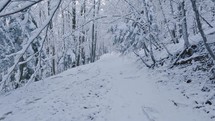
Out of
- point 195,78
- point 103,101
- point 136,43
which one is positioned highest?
point 136,43

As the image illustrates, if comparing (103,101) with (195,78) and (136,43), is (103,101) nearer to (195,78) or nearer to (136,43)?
(195,78)

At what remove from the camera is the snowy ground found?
8.00 meters

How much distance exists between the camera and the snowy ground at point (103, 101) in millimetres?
8000

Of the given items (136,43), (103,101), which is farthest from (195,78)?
(136,43)

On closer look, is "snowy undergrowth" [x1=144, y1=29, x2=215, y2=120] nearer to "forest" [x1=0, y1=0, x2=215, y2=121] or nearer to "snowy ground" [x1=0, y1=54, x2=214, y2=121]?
"forest" [x1=0, y1=0, x2=215, y2=121]

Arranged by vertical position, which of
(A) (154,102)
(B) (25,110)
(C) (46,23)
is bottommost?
(B) (25,110)

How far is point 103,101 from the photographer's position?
32.7ft

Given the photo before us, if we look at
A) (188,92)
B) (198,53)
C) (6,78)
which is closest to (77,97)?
(188,92)

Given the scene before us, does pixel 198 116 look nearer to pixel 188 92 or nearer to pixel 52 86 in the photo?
pixel 188 92

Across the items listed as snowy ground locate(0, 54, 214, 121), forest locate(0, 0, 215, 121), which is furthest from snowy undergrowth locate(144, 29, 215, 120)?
snowy ground locate(0, 54, 214, 121)


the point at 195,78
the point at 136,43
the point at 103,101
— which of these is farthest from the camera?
the point at 136,43

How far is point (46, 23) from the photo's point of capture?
340cm

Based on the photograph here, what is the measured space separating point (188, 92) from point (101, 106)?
300cm

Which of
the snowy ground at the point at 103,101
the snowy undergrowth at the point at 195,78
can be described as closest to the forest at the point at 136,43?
the snowy undergrowth at the point at 195,78
